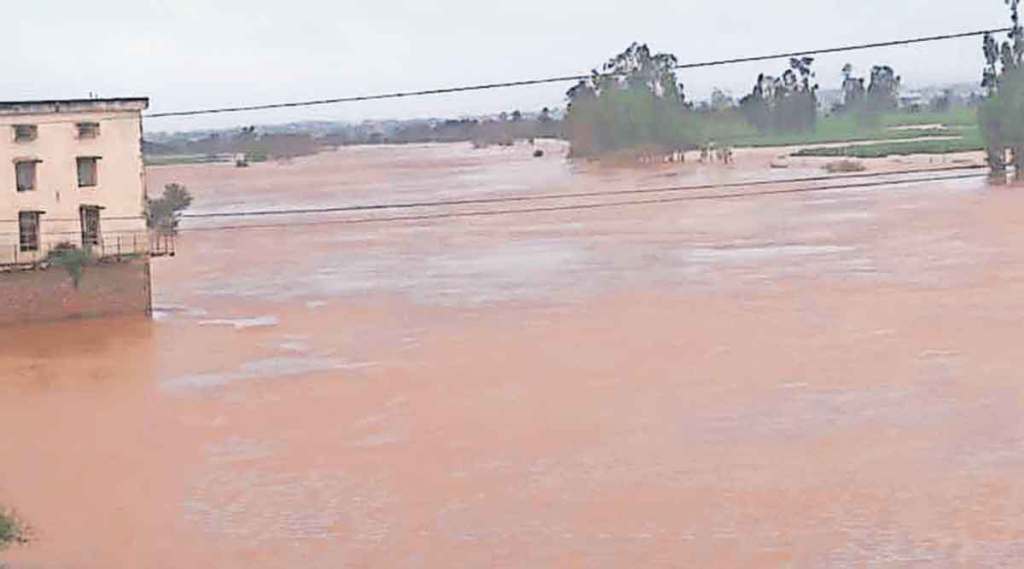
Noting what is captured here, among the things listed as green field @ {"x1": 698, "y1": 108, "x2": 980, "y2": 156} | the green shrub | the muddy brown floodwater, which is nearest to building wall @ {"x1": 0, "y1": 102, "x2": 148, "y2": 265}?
the green shrub

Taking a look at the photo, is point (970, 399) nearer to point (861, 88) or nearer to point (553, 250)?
point (553, 250)

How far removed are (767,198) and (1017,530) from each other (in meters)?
29.8

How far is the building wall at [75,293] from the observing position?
20.8m

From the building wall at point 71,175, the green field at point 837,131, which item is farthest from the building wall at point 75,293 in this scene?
the green field at point 837,131

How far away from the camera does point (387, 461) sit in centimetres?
1325

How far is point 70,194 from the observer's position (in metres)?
21.2

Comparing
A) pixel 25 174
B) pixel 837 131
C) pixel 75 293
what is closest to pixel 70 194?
pixel 25 174

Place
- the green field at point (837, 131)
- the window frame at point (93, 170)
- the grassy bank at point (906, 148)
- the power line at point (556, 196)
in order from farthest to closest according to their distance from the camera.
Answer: the green field at point (837, 131)
the grassy bank at point (906, 148)
the power line at point (556, 196)
the window frame at point (93, 170)

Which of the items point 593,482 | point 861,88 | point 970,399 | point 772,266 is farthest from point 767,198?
point 861,88

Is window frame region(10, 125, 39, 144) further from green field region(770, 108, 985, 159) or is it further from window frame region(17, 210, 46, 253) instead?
green field region(770, 108, 985, 159)

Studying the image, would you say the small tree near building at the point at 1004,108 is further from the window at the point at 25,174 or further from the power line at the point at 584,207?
the window at the point at 25,174

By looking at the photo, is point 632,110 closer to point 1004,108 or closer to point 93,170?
point 1004,108

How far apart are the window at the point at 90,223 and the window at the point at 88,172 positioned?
32cm

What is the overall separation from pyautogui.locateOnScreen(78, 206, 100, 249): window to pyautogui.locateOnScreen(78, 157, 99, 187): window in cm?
32
